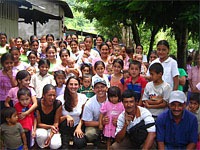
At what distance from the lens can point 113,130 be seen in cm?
434

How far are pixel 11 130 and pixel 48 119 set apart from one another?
1.98 ft

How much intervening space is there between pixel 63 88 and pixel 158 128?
5.80ft

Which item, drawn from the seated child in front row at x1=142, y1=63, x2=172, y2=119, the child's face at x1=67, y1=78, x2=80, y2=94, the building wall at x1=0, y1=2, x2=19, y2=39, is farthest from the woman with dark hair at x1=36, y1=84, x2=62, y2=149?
the building wall at x1=0, y1=2, x2=19, y2=39

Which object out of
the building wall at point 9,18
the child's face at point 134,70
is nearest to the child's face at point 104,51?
the child's face at point 134,70

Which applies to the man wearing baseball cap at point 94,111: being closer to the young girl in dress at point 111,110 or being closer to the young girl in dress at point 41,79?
the young girl in dress at point 111,110

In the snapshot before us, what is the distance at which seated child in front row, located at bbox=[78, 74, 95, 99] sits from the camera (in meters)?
4.94

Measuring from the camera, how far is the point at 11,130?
4051 millimetres

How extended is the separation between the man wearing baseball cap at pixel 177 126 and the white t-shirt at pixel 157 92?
2.06ft

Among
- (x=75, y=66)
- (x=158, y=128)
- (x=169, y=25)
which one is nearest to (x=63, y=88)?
(x=75, y=66)

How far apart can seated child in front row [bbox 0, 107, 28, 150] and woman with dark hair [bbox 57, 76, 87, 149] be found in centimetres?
67

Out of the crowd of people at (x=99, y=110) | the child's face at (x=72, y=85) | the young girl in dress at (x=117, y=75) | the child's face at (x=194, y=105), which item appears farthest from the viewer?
the young girl in dress at (x=117, y=75)

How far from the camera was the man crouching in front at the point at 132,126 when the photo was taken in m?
3.93

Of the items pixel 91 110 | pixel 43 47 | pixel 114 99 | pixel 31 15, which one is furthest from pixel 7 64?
pixel 31 15

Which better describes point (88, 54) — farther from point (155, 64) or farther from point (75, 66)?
point (155, 64)
